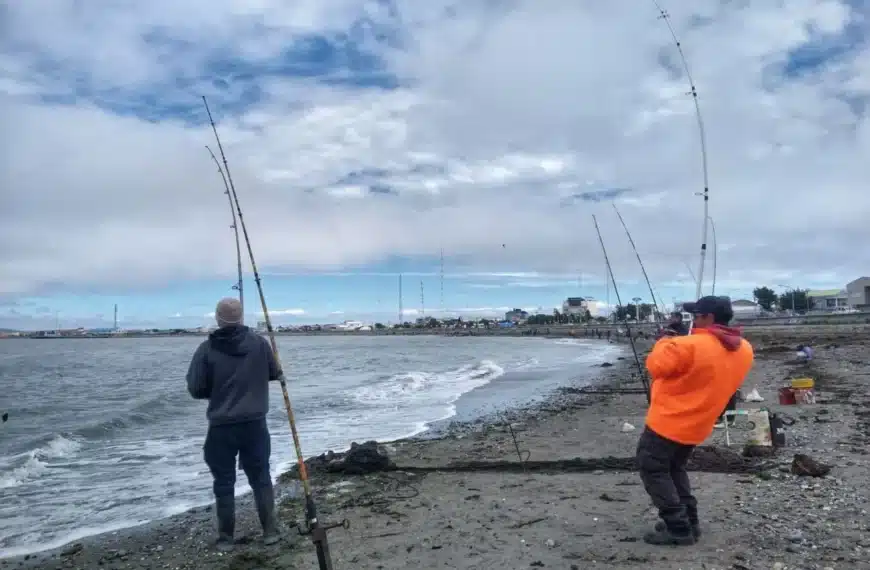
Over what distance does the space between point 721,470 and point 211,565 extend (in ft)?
16.8

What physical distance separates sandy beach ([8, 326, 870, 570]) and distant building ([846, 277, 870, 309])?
89.9 meters

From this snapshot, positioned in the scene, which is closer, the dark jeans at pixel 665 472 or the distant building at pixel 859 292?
the dark jeans at pixel 665 472

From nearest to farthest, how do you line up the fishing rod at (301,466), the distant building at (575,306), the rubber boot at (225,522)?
the fishing rod at (301,466), the rubber boot at (225,522), the distant building at (575,306)

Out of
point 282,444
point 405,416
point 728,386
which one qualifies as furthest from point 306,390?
point 728,386

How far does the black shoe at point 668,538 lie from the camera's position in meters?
4.95

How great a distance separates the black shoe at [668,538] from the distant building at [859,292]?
92723 mm

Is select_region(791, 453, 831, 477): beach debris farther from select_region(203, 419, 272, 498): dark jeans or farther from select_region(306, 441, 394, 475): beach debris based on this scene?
select_region(203, 419, 272, 498): dark jeans

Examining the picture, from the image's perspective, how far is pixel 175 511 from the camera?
808 centimetres

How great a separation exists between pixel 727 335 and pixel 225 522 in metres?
4.25

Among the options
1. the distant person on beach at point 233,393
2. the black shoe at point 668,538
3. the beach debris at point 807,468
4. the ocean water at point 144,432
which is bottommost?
the ocean water at point 144,432

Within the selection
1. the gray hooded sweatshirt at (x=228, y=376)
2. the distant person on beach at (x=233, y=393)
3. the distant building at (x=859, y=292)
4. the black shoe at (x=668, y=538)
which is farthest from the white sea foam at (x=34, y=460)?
the distant building at (x=859, y=292)

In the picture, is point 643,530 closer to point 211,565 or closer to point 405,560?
point 405,560

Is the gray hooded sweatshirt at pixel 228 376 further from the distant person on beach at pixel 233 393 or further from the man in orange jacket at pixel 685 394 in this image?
the man in orange jacket at pixel 685 394

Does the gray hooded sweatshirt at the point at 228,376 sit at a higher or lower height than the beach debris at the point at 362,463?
higher
